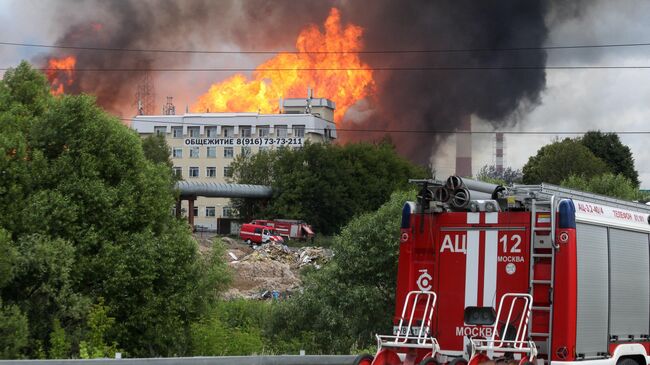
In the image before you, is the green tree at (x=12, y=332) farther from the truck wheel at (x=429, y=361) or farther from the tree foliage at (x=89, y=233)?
the truck wheel at (x=429, y=361)

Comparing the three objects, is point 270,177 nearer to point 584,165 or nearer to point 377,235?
point 584,165

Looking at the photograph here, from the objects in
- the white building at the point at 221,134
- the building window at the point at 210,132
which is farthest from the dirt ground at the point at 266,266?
the building window at the point at 210,132

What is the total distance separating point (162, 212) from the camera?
102 ft

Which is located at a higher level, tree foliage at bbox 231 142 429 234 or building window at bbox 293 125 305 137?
building window at bbox 293 125 305 137

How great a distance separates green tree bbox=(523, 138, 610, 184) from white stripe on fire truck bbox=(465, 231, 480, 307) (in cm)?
9544

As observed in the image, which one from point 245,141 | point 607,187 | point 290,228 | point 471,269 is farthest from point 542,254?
point 245,141

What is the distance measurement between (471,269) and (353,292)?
26.6m

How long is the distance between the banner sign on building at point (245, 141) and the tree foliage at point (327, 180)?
23482mm

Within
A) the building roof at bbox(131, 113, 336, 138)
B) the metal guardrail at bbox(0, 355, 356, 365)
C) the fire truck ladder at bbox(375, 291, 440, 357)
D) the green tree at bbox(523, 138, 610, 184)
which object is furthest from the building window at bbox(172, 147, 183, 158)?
the fire truck ladder at bbox(375, 291, 440, 357)

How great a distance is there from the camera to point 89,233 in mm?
28500

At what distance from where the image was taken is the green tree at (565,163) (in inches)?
4260

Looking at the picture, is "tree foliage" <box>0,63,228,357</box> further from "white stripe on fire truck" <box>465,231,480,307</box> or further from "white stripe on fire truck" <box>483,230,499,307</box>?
"white stripe on fire truck" <box>483,230,499,307</box>

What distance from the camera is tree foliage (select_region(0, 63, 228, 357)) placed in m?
26.3

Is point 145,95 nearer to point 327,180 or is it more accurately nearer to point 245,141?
point 245,141
